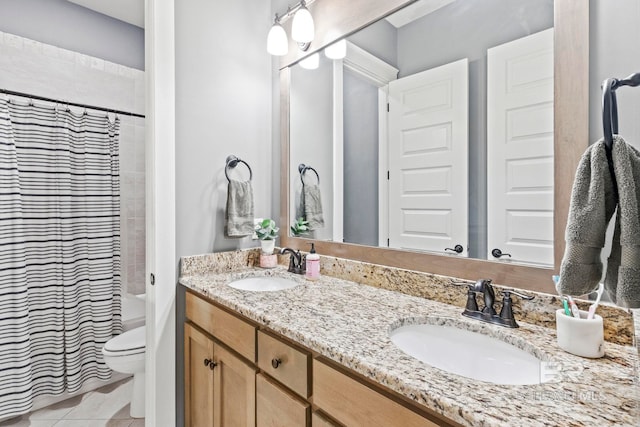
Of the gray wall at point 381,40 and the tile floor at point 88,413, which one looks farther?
the tile floor at point 88,413

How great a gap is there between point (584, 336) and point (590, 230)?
1.16 ft

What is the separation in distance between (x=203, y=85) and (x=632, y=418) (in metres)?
1.84

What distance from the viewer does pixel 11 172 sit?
5.98 feet

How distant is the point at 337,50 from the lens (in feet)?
5.24

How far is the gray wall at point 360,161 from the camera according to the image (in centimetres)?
146

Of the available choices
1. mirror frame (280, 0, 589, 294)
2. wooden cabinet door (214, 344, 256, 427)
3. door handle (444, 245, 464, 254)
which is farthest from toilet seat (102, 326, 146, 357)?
door handle (444, 245, 464, 254)

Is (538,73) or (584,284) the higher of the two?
(538,73)

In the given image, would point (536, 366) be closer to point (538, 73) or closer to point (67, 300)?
point (538, 73)

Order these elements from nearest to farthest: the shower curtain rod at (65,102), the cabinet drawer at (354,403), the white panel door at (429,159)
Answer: the cabinet drawer at (354,403), the white panel door at (429,159), the shower curtain rod at (65,102)

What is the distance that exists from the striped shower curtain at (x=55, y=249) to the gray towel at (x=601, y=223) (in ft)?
8.23

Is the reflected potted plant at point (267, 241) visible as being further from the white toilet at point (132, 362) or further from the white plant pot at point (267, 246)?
the white toilet at point (132, 362)

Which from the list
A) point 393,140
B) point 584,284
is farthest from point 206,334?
point 584,284

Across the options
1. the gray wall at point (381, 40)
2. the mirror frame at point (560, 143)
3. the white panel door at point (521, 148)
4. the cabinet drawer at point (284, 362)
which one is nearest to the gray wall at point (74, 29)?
the gray wall at point (381, 40)

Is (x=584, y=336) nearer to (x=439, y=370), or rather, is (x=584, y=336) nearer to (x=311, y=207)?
(x=439, y=370)
